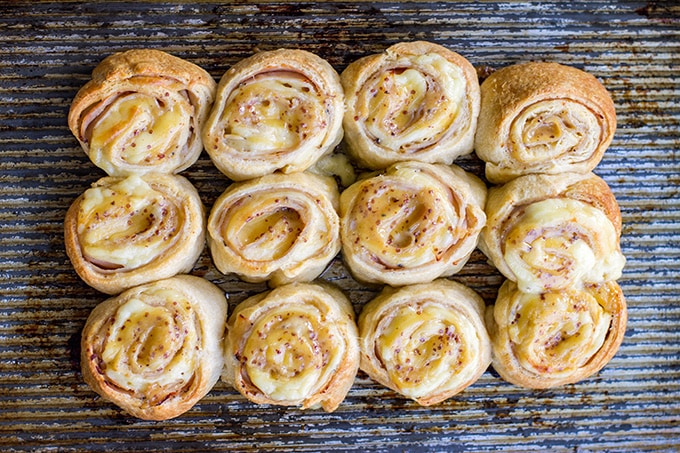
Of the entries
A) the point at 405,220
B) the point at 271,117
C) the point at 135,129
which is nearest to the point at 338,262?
the point at 405,220

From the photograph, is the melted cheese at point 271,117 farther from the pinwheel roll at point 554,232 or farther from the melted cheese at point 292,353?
the pinwheel roll at point 554,232

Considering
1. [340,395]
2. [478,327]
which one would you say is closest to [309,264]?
[340,395]

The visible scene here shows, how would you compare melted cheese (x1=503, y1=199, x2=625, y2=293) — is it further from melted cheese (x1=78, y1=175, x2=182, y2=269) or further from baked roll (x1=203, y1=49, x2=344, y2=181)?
melted cheese (x1=78, y1=175, x2=182, y2=269)

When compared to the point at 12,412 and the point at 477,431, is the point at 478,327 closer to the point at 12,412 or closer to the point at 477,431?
the point at 477,431

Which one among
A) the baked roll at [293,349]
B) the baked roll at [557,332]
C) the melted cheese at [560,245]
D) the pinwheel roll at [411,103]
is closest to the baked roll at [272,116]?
the pinwheel roll at [411,103]

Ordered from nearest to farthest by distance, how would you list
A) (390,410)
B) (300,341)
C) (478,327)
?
1. (300,341)
2. (478,327)
3. (390,410)

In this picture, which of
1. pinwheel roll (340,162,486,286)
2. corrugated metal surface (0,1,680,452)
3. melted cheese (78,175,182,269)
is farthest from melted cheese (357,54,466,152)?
melted cheese (78,175,182,269)
